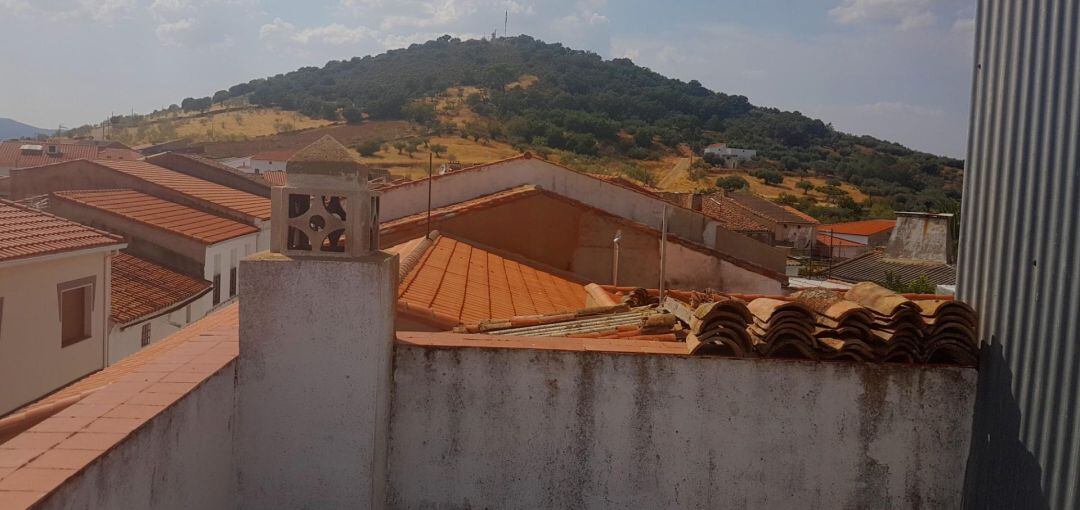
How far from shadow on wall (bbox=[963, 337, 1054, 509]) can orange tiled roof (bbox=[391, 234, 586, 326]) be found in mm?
3754

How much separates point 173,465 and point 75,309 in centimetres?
1352

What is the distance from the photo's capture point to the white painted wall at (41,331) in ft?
41.1

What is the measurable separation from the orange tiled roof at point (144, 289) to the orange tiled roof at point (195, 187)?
5.82m

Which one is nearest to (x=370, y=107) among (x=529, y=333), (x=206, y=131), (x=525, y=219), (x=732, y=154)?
(x=206, y=131)

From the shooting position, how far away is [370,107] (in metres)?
84.2

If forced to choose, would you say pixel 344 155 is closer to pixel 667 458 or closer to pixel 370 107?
pixel 667 458

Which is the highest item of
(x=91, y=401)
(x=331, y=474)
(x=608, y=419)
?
(x=91, y=401)

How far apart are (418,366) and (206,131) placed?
8358cm

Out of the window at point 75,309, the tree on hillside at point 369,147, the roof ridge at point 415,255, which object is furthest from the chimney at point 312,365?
the tree on hillside at point 369,147

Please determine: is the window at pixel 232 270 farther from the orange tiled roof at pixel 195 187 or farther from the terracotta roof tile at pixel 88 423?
the terracotta roof tile at pixel 88 423

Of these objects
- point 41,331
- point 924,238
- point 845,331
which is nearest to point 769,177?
point 924,238

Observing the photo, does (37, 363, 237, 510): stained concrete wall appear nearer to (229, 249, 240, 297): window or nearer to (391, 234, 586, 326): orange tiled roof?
(391, 234, 586, 326): orange tiled roof

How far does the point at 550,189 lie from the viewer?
1437 centimetres

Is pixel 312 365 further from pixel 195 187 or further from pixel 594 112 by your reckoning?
pixel 594 112
